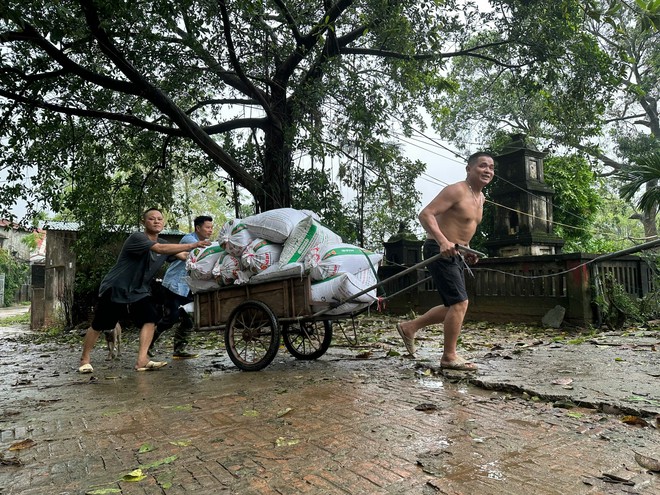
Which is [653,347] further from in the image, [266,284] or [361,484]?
[361,484]

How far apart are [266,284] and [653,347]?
15.5ft

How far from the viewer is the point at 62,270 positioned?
15.4 metres

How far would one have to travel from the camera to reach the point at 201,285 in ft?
18.7

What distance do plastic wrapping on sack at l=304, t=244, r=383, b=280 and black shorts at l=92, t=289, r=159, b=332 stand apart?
209 centimetres

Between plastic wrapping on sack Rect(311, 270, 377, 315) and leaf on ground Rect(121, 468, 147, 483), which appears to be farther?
plastic wrapping on sack Rect(311, 270, 377, 315)

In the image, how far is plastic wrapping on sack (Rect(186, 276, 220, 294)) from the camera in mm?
5656

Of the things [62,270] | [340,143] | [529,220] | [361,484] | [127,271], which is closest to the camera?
[361,484]

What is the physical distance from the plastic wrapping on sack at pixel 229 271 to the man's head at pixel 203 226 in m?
1.20

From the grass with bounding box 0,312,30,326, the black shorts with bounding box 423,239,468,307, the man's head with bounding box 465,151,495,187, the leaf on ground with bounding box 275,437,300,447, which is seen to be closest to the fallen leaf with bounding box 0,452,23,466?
the leaf on ground with bounding box 275,437,300,447

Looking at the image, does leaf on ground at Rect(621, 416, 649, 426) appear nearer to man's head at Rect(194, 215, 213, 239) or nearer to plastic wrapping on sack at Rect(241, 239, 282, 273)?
plastic wrapping on sack at Rect(241, 239, 282, 273)

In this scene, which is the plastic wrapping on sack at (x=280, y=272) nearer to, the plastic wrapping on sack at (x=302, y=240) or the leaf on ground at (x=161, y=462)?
the plastic wrapping on sack at (x=302, y=240)

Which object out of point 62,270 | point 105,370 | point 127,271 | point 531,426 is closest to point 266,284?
point 127,271

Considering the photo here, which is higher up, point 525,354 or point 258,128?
point 258,128

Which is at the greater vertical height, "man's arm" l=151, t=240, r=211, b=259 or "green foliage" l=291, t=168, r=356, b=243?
"green foliage" l=291, t=168, r=356, b=243
